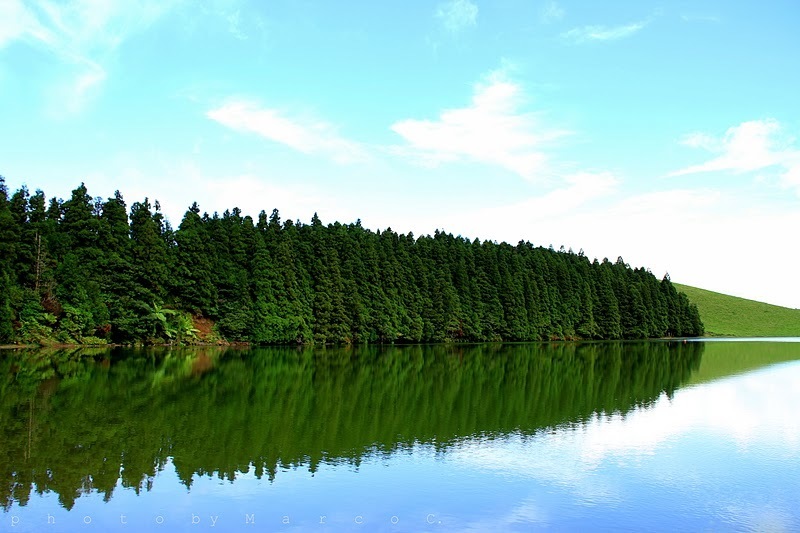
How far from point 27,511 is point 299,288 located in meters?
60.2

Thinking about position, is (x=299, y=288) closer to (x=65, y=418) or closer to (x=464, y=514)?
(x=65, y=418)

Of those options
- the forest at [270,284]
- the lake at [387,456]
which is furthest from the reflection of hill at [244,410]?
the forest at [270,284]

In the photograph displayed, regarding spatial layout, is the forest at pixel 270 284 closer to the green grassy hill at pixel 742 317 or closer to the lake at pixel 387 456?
the lake at pixel 387 456

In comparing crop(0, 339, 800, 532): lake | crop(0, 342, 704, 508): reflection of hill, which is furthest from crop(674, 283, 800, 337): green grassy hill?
crop(0, 339, 800, 532): lake

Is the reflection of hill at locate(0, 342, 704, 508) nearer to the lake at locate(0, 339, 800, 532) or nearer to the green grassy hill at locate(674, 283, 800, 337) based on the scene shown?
the lake at locate(0, 339, 800, 532)

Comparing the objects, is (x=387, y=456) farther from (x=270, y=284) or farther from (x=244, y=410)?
(x=270, y=284)

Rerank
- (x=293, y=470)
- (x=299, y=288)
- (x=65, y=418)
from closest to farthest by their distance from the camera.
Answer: (x=293, y=470)
(x=65, y=418)
(x=299, y=288)

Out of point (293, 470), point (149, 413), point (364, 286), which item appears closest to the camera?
point (293, 470)

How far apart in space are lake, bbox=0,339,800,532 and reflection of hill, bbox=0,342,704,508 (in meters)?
0.09

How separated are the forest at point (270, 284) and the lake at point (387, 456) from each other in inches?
1045

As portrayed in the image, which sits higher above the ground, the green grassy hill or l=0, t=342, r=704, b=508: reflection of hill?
the green grassy hill

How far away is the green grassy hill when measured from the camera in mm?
132875

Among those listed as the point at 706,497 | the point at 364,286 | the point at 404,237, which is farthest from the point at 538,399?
the point at 404,237

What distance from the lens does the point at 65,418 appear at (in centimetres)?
1916
